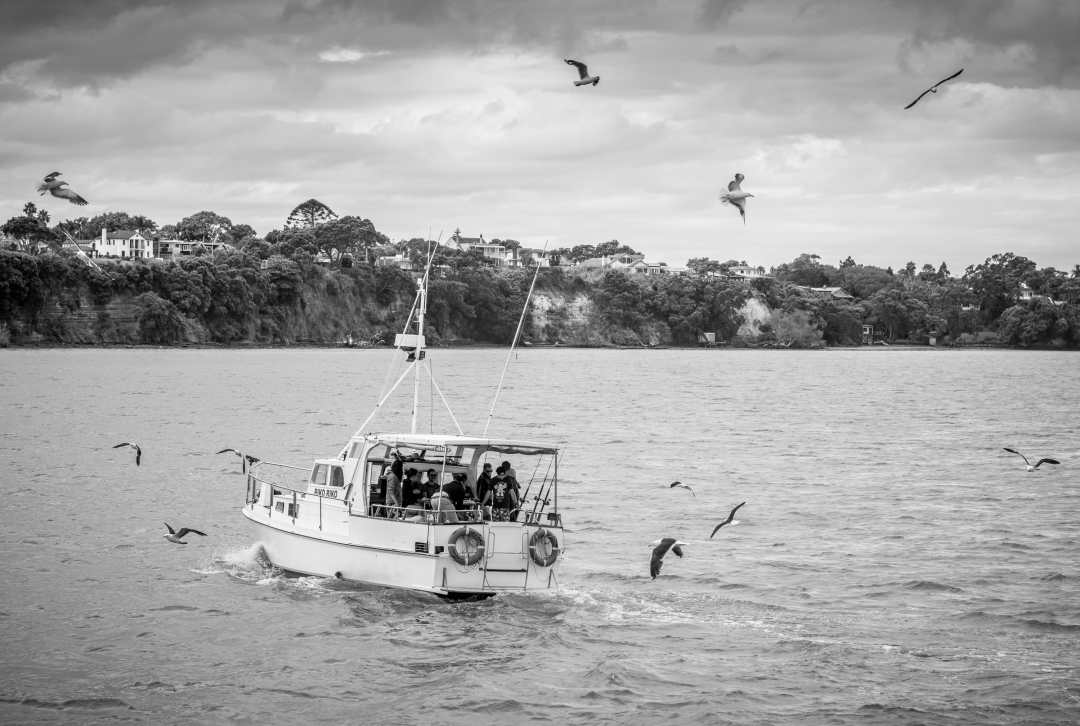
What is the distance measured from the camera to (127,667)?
19.0 meters

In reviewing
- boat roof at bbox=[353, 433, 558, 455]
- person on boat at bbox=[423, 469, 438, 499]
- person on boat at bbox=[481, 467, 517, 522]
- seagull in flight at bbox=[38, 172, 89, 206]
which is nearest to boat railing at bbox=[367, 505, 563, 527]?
person on boat at bbox=[481, 467, 517, 522]

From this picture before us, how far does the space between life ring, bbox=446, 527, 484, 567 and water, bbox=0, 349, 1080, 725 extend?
1.13 m

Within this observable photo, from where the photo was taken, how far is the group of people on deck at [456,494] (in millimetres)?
22098

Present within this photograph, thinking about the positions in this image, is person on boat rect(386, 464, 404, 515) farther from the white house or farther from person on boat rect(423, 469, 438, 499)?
the white house

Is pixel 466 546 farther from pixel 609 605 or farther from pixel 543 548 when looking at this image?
pixel 609 605

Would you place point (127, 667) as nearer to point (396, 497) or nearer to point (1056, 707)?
point (396, 497)

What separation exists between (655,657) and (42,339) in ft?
444

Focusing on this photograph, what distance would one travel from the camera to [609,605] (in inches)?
915

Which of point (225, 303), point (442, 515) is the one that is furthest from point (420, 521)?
point (225, 303)

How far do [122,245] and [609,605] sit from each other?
168893 mm

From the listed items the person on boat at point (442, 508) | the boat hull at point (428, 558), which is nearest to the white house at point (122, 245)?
the boat hull at point (428, 558)

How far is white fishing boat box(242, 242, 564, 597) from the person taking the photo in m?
21.7

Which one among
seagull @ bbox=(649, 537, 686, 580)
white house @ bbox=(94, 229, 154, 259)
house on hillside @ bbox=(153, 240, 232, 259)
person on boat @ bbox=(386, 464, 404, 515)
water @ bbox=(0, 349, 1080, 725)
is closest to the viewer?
water @ bbox=(0, 349, 1080, 725)

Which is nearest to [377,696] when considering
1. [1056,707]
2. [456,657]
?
[456,657]
